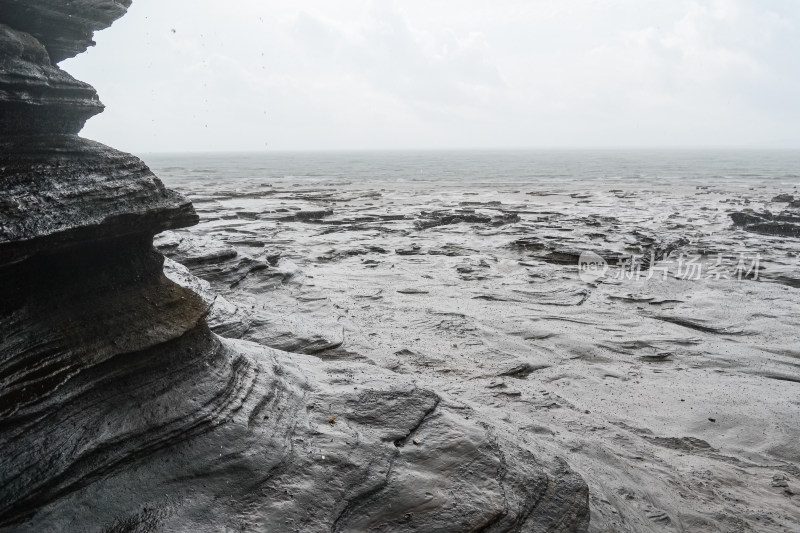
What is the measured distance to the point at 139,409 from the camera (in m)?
3.82

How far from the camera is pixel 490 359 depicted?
7145 mm

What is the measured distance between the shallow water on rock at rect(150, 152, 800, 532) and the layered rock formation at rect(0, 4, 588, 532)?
1.19 meters

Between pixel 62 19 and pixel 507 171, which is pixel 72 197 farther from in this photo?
pixel 507 171

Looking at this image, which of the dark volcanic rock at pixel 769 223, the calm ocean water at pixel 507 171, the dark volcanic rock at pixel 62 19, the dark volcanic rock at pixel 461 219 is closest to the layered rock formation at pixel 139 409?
the dark volcanic rock at pixel 62 19

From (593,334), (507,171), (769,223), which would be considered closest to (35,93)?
(593,334)

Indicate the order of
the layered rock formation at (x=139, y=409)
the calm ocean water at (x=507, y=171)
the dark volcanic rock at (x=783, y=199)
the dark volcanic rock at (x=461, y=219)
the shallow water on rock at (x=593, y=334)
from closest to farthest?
the layered rock formation at (x=139, y=409) → the shallow water on rock at (x=593, y=334) → the dark volcanic rock at (x=461, y=219) → the dark volcanic rock at (x=783, y=199) → the calm ocean water at (x=507, y=171)

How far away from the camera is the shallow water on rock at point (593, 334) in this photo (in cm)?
482

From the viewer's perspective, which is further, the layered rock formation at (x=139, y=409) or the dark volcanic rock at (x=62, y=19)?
the dark volcanic rock at (x=62, y=19)

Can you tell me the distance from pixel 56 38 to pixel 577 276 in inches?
383

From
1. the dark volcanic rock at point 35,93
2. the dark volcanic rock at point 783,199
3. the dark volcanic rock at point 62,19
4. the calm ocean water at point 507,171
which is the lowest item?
the calm ocean water at point 507,171

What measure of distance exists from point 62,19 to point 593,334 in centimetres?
731

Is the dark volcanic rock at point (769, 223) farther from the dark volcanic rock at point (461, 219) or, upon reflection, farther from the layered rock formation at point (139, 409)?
the layered rock formation at point (139, 409)

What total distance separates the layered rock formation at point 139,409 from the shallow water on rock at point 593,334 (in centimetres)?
119

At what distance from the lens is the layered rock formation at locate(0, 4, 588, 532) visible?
3.34m
